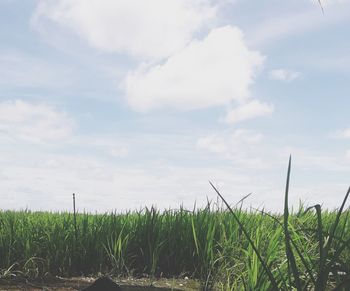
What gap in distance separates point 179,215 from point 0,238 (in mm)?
1732

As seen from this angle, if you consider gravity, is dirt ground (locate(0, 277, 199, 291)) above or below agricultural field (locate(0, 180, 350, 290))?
below

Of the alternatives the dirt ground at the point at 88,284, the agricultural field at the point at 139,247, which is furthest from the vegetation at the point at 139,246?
the dirt ground at the point at 88,284

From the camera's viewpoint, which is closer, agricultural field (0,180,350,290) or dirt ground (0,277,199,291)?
dirt ground (0,277,199,291)

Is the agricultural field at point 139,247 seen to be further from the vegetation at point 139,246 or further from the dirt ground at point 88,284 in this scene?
the dirt ground at point 88,284

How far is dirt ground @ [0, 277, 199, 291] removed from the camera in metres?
3.78

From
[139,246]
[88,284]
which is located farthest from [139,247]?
[88,284]

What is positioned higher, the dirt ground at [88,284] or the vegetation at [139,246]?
the vegetation at [139,246]

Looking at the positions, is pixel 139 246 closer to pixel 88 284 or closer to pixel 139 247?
pixel 139 247

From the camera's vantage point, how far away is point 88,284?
13.1 ft

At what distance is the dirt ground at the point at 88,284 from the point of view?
378 cm

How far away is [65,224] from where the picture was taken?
532cm

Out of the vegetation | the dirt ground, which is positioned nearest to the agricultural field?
the vegetation

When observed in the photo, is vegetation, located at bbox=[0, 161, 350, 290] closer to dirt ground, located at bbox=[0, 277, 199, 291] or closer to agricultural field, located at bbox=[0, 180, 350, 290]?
agricultural field, located at bbox=[0, 180, 350, 290]

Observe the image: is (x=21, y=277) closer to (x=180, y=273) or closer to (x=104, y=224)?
(x=104, y=224)
